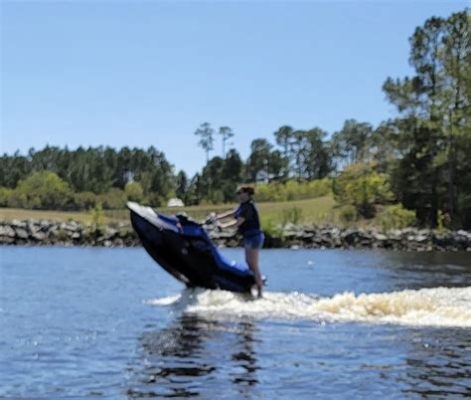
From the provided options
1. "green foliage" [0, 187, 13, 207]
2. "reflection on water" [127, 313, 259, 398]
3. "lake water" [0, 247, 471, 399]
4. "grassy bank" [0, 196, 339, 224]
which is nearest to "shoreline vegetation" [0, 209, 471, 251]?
"grassy bank" [0, 196, 339, 224]

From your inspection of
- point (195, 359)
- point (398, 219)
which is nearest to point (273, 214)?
point (398, 219)

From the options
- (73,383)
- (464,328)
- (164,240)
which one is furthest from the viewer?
(164,240)

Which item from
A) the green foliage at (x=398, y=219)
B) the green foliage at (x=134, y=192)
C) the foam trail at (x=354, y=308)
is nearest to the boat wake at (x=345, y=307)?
the foam trail at (x=354, y=308)

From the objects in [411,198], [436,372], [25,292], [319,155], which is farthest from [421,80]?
[319,155]

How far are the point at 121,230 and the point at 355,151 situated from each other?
98848mm

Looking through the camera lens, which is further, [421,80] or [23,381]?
[421,80]

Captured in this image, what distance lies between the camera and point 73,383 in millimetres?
8492

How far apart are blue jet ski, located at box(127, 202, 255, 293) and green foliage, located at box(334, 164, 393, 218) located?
179ft

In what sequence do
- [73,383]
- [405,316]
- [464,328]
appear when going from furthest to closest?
[405,316], [464,328], [73,383]

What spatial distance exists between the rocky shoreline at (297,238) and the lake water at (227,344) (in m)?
32.6

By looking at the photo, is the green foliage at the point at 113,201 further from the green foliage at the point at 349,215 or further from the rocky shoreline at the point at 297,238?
the rocky shoreline at the point at 297,238

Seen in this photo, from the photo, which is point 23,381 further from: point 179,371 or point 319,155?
point 319,155

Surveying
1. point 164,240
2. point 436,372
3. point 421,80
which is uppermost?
point 421,80

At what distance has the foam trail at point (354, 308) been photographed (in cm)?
1354
